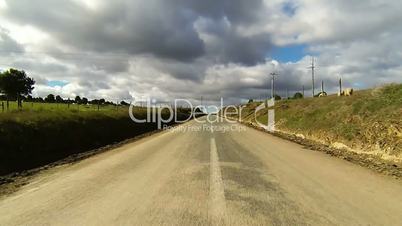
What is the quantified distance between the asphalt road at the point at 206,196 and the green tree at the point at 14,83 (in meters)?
61.0

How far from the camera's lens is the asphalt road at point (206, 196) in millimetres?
6293

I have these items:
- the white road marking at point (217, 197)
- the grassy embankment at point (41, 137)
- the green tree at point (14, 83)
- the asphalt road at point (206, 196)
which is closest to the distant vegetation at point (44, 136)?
the grassy embankment at point (41, 137)

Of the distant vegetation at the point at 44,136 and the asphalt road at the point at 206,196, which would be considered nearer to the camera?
the asphalt road at the point at 206,196

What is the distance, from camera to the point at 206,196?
7742 millimetres

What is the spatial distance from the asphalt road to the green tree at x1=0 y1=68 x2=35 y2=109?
61.0 metres

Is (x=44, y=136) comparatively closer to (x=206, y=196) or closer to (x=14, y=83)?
(x=206, y=196)

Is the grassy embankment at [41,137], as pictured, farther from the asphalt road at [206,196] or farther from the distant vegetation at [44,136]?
the asphalt road at [206,196]

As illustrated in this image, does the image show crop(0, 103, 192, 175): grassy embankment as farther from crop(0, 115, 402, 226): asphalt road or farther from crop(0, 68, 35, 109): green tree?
crop(0, 68, 35, 109): green tree

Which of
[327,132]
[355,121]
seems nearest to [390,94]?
[355,121]

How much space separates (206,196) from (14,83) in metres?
67.6

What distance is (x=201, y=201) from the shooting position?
7.27m

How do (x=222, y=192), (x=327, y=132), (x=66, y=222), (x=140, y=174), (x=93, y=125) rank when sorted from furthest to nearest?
(x=93, y=125) < (x=327, y=132) < (x=140, y=174) < (x=222, y=192) < (x=66, y=222)

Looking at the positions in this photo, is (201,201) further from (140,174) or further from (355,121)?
(355,121)

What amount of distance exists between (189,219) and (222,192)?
2128 mm
